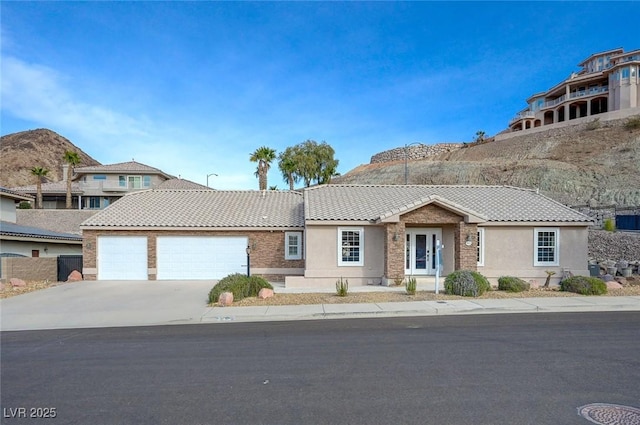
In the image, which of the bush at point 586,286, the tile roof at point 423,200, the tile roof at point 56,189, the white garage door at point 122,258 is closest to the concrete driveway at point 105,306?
the white garage door at point 122,258

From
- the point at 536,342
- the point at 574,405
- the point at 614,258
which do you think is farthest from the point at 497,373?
the point at 614,258

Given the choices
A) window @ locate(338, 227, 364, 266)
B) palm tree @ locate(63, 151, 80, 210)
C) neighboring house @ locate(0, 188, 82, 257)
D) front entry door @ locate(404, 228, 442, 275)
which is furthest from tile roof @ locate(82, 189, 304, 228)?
palm tree @ locate(63, 151, 80, 210)

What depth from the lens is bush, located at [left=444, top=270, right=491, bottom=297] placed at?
15719mm

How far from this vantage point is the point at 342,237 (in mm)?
20969

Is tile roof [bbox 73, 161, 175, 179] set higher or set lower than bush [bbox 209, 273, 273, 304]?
higher

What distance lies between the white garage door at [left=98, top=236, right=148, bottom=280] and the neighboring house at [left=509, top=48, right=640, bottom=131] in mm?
69677

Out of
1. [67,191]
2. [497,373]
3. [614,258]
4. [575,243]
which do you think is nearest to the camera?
[497,373]

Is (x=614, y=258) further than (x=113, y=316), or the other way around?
(x=614, y=258)

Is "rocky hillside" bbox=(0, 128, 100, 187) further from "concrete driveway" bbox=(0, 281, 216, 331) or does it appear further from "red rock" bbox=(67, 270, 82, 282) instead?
"concrete driveway" bbox=(0, 281, 216, 331)

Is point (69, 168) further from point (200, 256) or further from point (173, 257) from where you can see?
point (200, 256)

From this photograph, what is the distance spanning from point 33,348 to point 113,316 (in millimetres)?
3812

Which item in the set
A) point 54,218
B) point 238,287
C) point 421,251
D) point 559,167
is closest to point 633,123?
point 559,167

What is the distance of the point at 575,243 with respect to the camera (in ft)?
69.9

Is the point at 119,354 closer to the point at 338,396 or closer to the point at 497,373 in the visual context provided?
the point at 338,396
